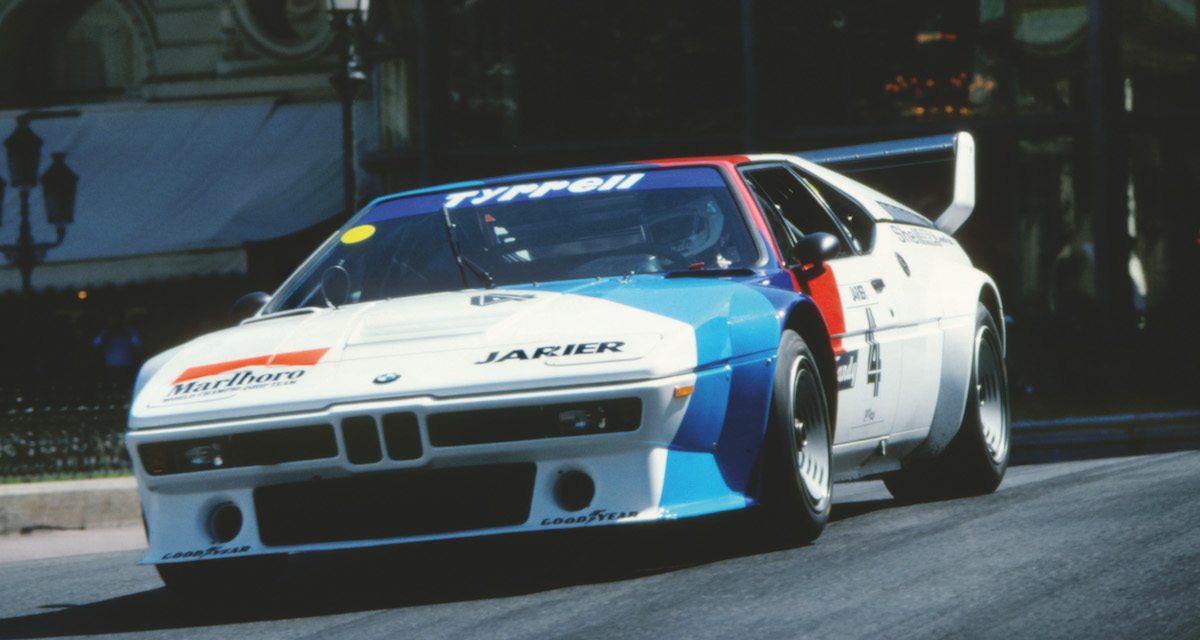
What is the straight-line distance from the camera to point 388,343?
4777 mm

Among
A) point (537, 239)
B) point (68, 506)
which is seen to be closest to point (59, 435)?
point (68, 506)

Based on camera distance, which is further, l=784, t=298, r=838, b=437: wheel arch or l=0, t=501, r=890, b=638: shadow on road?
l=784, t=298, r=838, b=437: wheel arch

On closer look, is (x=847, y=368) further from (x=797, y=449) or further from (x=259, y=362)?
A: (x=259, y=362)

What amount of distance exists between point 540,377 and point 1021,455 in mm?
7065

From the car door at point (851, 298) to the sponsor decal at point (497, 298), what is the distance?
38.3 inches

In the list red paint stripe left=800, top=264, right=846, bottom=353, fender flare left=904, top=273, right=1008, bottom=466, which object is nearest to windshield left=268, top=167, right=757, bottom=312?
red paint stripe left=800, top=264, right=846, bottom=353

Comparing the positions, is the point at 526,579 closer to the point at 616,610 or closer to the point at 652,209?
the point at 616,610

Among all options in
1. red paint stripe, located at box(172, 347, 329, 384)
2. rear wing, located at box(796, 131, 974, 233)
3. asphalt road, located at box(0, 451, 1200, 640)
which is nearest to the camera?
asphalt road, located at box(0, 451, 1200, 640)

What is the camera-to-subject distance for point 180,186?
21.4 meters

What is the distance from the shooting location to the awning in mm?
20031

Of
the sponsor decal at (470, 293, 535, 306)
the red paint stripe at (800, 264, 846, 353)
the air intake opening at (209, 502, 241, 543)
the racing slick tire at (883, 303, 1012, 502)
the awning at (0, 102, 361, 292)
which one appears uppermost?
the sponsor decal at (470, 293, 535, 306)

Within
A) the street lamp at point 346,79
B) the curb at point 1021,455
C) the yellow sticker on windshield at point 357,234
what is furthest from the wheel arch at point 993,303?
the street lamp at point 346,79

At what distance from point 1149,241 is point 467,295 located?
14.2 meters

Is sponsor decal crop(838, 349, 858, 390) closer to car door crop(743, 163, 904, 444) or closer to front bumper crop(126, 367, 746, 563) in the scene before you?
car door crop(743, 163, 904, 444)
